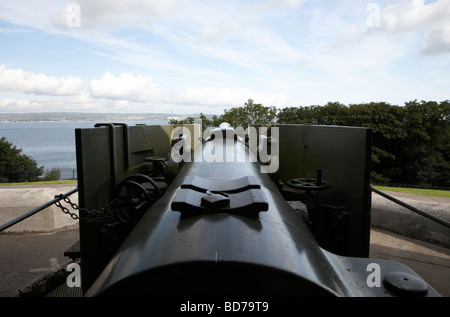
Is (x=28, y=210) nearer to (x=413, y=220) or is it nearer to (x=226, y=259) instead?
(x=226, y=259)

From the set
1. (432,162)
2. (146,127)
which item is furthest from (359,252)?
(432,162)

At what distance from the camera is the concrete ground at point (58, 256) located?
13.7 ft

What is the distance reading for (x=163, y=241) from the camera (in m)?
1.04

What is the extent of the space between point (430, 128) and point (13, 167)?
38.5m

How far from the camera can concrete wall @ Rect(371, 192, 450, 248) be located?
5500mm

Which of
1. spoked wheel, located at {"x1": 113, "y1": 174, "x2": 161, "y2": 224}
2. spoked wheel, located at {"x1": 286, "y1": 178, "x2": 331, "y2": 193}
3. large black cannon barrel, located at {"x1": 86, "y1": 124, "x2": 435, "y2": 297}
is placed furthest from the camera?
spoked wheel, located at {"x1": 286, "y1": 178, "x2": 331, "y2": 193}

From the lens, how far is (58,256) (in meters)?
4.98

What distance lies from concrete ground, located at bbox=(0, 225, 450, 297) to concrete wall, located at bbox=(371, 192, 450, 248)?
159 mm

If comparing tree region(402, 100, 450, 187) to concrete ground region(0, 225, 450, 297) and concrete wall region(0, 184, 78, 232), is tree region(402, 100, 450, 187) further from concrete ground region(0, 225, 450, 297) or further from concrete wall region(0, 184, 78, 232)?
concrete wall region(0, 184, 78, 232)

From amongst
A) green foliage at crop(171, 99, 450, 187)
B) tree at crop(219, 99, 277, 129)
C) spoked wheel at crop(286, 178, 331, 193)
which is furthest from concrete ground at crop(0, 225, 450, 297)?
green foliage at crop(171, 99, 450, 187)

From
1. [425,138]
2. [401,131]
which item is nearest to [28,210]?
A: [401,131]

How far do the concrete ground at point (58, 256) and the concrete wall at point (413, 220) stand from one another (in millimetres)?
159

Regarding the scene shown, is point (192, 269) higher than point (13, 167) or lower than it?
higher

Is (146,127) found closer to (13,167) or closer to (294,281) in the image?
(294,281)
